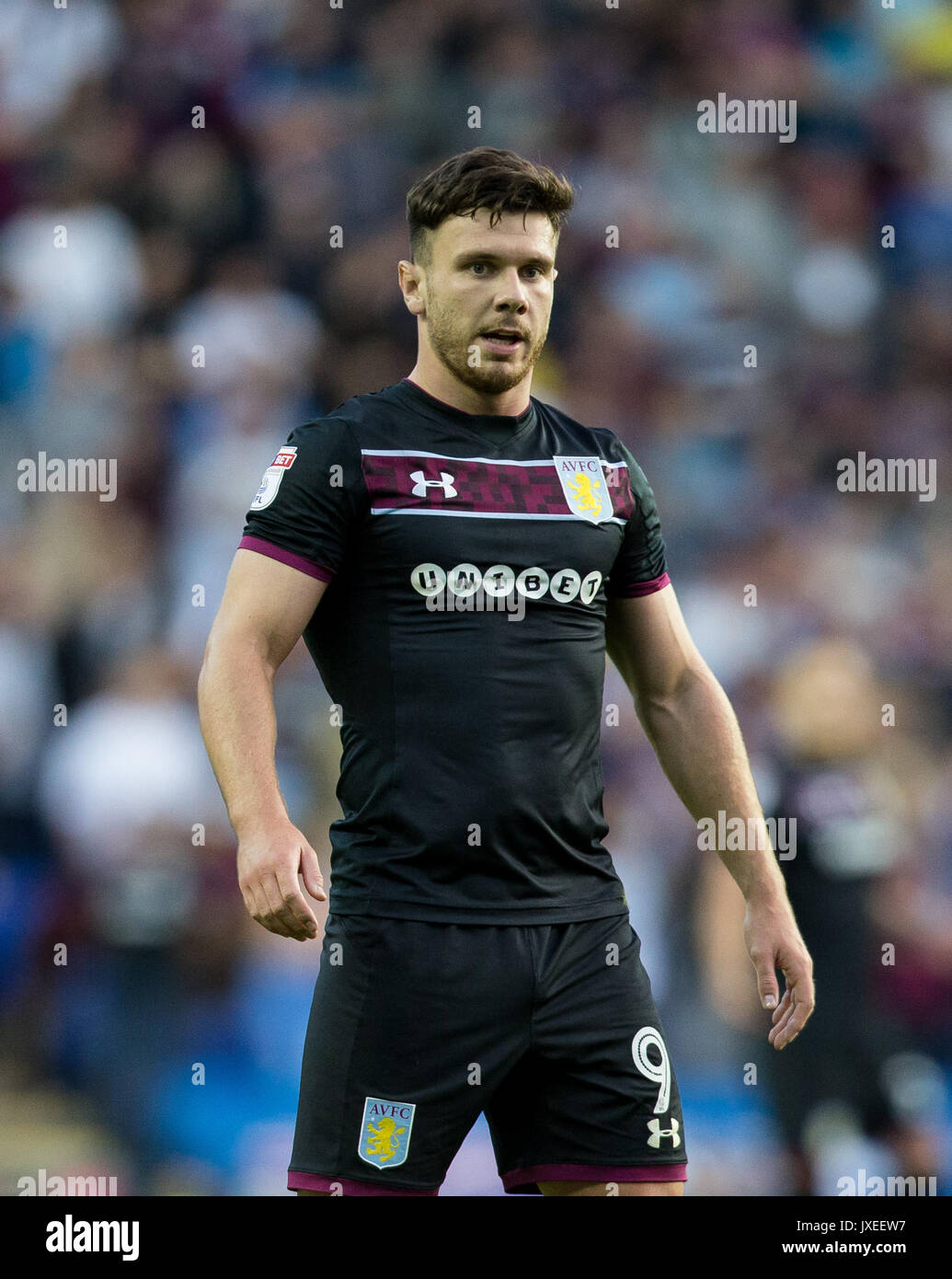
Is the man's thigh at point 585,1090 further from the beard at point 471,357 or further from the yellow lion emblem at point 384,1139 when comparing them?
the beard at point 471,357

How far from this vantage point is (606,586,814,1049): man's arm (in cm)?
322

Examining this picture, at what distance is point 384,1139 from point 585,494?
47.3 inches

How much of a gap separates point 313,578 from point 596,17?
18.3ft

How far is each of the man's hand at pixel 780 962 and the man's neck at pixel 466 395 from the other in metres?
1.06

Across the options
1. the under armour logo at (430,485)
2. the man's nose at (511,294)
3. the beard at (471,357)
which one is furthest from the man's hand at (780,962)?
the man's nose at (511,294)

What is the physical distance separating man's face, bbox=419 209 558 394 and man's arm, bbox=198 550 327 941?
517 mm

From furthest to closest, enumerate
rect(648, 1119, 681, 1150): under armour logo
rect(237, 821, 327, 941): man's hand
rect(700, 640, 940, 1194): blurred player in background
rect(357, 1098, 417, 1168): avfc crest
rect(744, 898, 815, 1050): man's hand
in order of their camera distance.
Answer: rect(700, 640, 940, 1194): blurred player in background, rect(744, 898, 815, 1050): man's hand, rect(648, 1119, 681, 1150): under armour logo, rect(357, 1098, 417, 1168): avfc crest, rect(237, 821, 327, 941): man's hand

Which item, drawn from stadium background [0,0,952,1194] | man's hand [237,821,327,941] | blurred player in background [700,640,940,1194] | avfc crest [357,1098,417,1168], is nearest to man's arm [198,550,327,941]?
man's hand [237,821,327,941]

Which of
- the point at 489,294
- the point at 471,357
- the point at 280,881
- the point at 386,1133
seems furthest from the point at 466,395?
the point at 386,1133

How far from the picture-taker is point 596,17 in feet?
25.4

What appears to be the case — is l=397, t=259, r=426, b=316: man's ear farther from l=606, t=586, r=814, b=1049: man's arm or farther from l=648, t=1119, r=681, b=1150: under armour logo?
l=648, t=1119, r=681, b=1150: under armour logo

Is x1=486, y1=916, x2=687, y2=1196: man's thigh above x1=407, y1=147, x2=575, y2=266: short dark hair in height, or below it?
below

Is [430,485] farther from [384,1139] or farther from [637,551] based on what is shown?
[384,1139]
